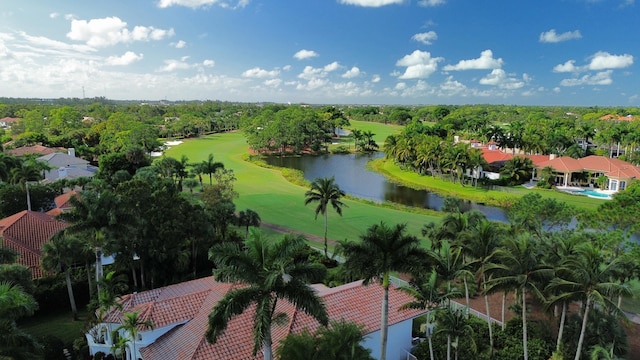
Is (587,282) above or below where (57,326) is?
above

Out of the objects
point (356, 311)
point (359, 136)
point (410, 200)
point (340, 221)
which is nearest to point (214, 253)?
point (356, 311)

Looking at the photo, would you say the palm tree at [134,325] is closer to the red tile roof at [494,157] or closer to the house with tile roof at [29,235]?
the house with tile roof at [29,235]

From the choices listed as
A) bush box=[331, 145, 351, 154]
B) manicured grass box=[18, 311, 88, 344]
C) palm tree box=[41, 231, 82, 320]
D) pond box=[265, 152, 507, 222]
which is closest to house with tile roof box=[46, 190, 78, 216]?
manicured grass box=[18, 311, 88, 344]

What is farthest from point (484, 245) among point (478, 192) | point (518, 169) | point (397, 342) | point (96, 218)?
point (518, 169)

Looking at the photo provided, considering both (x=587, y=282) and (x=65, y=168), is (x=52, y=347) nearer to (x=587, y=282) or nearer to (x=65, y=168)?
(x=587, y=282)

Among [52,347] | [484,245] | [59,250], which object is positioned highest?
[484,245]

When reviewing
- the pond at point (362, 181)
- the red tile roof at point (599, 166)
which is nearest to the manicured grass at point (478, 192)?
the pond at point (362, 181)
